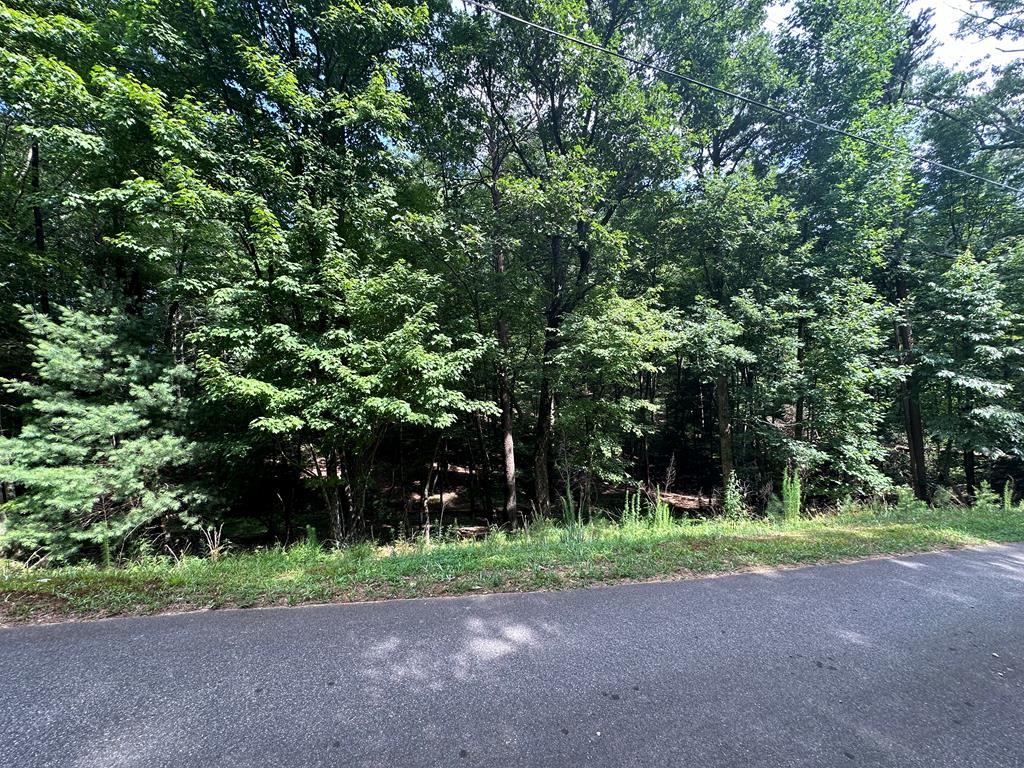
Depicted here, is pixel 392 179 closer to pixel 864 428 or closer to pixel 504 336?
pixel 504 336

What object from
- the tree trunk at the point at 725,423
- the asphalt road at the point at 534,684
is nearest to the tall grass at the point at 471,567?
the asphalt road at the point at 534,684

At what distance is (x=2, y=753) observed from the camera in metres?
1.67

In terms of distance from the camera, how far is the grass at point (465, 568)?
3.08 metres

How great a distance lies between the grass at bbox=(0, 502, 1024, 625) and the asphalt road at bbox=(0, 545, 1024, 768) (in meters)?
0.25

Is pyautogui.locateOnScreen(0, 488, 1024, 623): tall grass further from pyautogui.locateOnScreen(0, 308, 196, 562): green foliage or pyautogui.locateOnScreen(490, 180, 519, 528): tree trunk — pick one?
pyautogui.locateOnScreen(490, 180, 519, 528): tree trunk

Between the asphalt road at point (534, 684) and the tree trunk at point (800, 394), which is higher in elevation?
the tree trunk at point (800, 394)

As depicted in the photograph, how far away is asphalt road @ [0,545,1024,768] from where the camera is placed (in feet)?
5.69

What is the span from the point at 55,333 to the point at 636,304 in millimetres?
10557

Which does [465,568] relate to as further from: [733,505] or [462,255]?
[733,505]

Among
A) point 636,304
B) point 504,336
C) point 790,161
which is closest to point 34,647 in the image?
point 504,336

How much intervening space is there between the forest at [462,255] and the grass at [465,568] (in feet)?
6.91

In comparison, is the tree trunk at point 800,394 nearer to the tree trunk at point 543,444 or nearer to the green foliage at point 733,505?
the green foliage at point 733,505

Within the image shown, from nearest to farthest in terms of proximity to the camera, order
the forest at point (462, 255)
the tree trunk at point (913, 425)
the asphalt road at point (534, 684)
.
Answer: the asphalt road at point (534, 684)
the forest at point (462, 255)
the tree trunk at point (913, 425)

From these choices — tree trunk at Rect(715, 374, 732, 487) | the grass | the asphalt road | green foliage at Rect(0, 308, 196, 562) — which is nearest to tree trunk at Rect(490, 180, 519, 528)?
the grass
